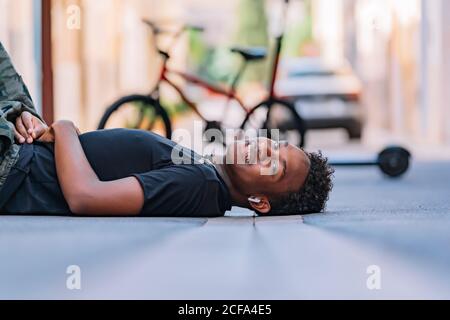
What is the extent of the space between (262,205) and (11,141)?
3.30 ft

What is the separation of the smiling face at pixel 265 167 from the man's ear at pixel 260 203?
1 centimetres

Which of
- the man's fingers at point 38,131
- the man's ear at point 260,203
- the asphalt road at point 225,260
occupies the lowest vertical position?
the asphalt road at point 225,260

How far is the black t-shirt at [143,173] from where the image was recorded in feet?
13.4

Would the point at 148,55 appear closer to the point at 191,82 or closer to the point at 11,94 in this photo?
the point at 191,82

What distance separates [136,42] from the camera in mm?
24000

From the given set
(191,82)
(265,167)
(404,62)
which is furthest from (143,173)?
(404,62)

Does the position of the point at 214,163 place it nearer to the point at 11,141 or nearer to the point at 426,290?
the point at 11,141

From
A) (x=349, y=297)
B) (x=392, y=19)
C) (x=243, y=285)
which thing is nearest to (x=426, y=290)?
(x=349, y=297)

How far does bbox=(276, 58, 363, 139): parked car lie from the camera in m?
18.9

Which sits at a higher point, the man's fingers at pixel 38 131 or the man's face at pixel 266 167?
the man's fingers at pixel 38 131

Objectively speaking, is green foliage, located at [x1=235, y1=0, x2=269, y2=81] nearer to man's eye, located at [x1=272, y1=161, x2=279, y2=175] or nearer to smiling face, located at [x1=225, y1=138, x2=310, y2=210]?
smiling face, located at [x1=225, y1=138, x2=310, y2=210]

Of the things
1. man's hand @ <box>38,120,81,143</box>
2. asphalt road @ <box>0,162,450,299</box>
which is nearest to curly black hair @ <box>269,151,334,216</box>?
asphalt road @ <box>0,162,450,299</box>

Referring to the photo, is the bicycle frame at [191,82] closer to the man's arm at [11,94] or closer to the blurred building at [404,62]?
the blurred building at [404,62]

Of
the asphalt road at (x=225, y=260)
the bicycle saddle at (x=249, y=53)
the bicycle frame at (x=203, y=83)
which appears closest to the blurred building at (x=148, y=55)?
the bicycle saddle at (x=249, y=53)
